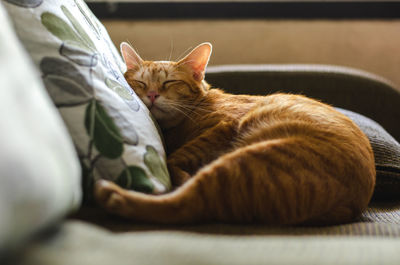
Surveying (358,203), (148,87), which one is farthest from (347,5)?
(358,203)

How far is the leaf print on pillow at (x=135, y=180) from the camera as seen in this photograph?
833mm

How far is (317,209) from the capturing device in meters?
0.91

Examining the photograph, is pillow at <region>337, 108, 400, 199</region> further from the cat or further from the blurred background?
the blurred background

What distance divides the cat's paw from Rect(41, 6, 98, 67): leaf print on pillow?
26 centimetres

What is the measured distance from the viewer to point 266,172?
2.90 feet

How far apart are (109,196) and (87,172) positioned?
0.24ft

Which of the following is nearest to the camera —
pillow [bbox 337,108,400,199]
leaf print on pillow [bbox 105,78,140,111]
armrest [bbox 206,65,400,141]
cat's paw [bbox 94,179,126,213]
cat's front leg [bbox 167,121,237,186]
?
cat's paw [bbox 94,179,126,213]

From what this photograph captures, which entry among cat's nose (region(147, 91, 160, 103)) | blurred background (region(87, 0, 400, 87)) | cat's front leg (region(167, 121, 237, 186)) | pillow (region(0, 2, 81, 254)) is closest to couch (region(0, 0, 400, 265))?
pillow (region(0, 2, 81, 254))

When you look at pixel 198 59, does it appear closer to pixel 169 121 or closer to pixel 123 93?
pixel 169 121

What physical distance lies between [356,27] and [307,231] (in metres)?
1.99

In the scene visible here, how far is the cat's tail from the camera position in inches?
31.4

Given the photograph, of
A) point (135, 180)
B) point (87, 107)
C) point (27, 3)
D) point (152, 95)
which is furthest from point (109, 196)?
point (152, 95)

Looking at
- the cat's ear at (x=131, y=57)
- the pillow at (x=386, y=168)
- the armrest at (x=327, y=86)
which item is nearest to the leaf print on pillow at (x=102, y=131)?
the cat's ear at (x=131, y=57)

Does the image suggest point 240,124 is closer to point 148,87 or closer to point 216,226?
point 148,87
